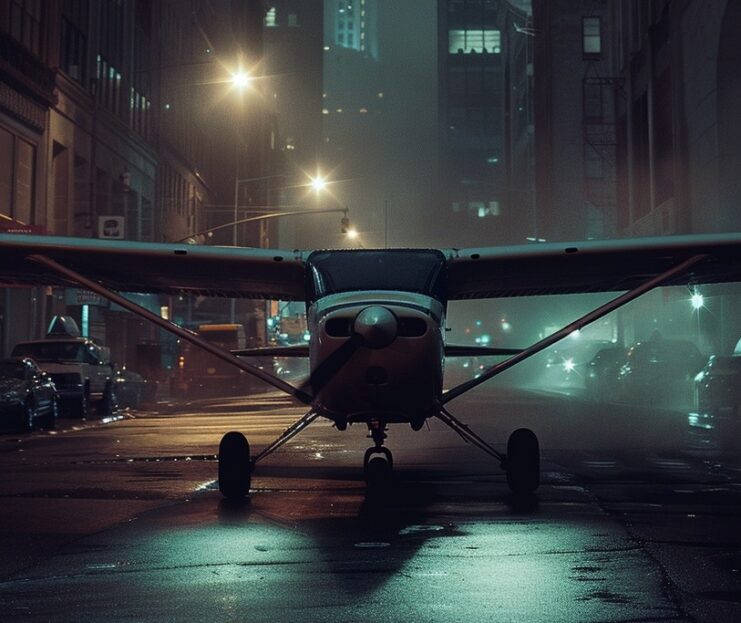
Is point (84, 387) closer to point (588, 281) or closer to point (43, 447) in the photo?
point (43, 447)

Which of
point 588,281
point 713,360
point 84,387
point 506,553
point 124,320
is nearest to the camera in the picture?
point 506,553

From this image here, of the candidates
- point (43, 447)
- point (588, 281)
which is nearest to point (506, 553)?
point (588, 281)

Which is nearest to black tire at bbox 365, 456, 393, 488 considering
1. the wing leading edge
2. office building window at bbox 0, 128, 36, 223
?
the wing leading edge

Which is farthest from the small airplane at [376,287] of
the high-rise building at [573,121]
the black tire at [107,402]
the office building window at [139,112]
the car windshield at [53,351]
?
the high-rise building at [573,121]

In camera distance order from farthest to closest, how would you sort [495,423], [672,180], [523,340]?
[523,340] → [672,180] → [495,423]

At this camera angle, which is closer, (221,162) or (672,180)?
(672,180)

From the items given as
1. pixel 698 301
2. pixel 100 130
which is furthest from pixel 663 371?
pixel 100 130

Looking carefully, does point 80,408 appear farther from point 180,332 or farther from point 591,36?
point 591,36

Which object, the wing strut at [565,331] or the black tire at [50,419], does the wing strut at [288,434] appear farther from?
the black tire at [50,419]
